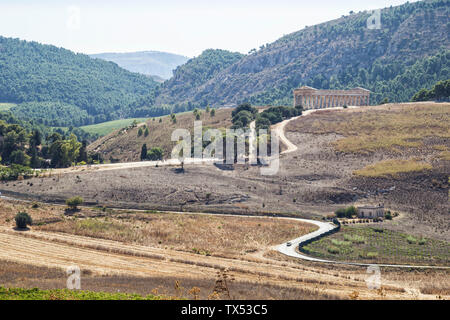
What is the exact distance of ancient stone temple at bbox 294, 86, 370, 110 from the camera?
17275 cm

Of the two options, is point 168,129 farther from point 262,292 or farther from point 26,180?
point 262,292

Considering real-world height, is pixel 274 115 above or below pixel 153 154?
above

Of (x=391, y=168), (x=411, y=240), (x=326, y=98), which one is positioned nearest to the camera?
(x=411, y=240)

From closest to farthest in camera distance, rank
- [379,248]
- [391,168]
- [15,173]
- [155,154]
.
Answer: [379,248] < [15,173] < [391,168] < [155,154]

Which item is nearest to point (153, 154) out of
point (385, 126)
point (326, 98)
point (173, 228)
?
point (173, 228)

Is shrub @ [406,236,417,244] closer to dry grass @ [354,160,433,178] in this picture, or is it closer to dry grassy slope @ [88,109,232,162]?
dry grass @ [354,160,433,178]

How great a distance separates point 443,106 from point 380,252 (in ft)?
289

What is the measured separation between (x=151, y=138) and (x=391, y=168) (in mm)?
69918

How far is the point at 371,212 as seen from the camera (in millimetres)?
79438

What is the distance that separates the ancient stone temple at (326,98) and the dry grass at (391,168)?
226ft

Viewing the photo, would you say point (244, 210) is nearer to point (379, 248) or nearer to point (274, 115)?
point (379, 248)

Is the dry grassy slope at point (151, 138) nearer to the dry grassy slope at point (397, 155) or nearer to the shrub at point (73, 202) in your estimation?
the dry grassy slope at point (397, 155)

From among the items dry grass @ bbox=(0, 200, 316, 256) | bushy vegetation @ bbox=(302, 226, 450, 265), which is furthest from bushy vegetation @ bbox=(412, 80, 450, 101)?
dry grass @ bbox=(0, 200, 316, 256)
